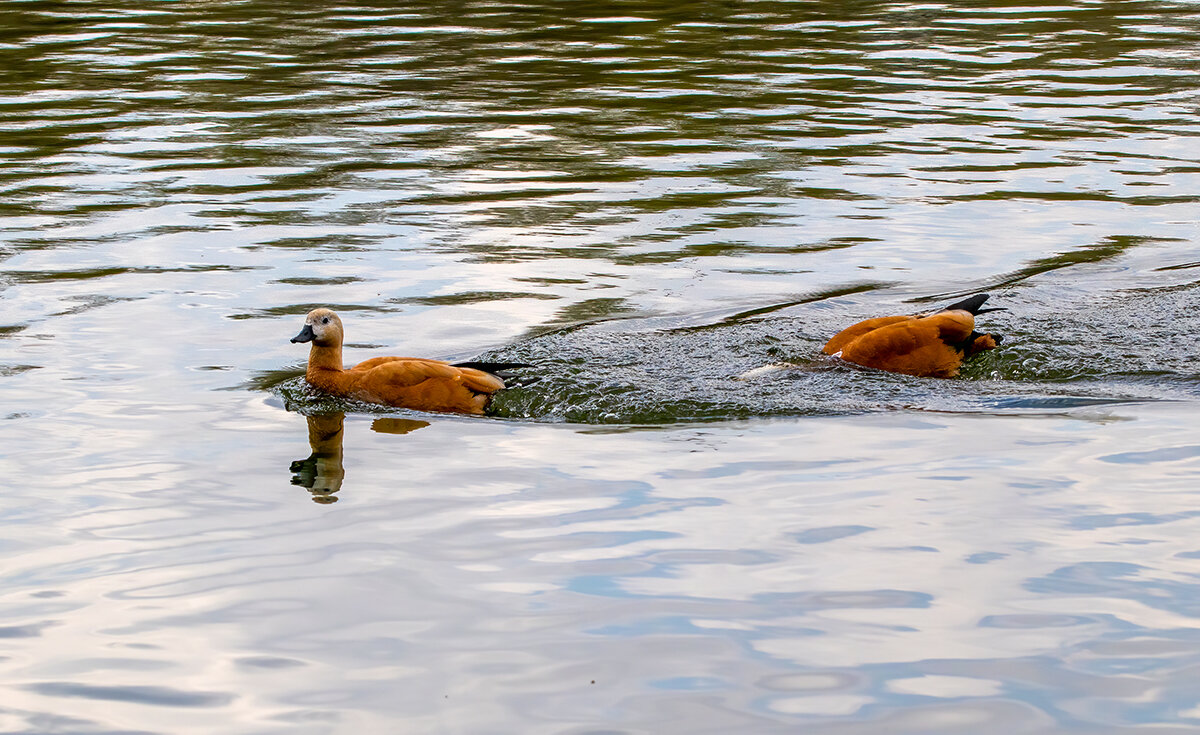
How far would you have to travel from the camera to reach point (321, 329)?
8.38 metres

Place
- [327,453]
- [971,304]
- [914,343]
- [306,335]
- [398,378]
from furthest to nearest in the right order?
[971,304] < [914,343] < [306,335] < [398,378] < [327,453]

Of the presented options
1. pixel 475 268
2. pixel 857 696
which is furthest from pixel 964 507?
pixel 475 268

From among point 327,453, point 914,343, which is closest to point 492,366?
point 327,453

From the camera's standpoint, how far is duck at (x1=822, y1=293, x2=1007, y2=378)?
28.2ft

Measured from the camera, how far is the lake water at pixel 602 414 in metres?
5.23

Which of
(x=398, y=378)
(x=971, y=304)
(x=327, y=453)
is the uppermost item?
(x=971, y=304)

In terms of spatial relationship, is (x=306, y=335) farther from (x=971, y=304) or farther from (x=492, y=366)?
(x=971, y=304)

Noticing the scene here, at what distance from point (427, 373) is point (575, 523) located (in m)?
2.01

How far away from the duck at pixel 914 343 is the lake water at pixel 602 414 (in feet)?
0.52

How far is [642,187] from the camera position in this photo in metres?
13.3

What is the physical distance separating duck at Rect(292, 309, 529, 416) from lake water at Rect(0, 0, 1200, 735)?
0.34ft

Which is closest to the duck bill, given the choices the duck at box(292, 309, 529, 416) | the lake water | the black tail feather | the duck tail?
the duck at box(292, 309, 529, 416)

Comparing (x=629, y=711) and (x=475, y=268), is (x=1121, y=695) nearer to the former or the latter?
(x=629, y=711)

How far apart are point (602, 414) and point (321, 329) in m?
1.56
